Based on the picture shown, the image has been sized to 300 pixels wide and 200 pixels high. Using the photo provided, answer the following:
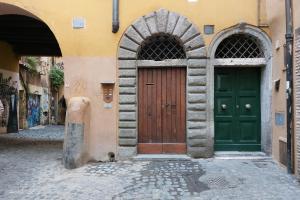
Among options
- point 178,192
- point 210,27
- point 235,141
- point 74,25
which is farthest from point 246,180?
point 74,25

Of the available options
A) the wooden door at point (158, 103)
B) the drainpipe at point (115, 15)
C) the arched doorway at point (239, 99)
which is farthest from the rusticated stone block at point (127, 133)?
the drainpipe at point (115, 15)

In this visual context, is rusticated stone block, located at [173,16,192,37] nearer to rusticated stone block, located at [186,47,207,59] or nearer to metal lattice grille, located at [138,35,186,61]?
metal lattice grille, located at [138,35,186,61]

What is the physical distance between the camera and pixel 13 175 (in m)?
7.21

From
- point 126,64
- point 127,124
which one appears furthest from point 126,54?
point 127,124

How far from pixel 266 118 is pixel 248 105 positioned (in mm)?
517

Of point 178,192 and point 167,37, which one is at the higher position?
point 167,37

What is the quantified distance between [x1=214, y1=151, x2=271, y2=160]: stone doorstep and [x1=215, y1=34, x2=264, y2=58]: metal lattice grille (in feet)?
7.12

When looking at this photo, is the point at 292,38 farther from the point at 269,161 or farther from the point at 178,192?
the point at 178,192

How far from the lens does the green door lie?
28.3 feet

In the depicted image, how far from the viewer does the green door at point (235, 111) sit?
862cm

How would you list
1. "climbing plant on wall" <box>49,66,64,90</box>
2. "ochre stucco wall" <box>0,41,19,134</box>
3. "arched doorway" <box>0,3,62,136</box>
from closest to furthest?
"arched doorway" <box>0,3,62,136</box>, "ochre stucco wall" <box>0,41,19,134</box>, "climbing plant on wall" <box>49,66,64,90</box>

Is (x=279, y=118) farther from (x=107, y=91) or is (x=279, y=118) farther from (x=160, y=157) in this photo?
(x=107, y=91)

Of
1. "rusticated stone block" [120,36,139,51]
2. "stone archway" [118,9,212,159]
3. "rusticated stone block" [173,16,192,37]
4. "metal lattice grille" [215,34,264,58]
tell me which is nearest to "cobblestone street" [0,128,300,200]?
"stone archway" [118,9,212,159]

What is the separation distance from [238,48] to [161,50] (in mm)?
1749
